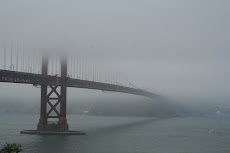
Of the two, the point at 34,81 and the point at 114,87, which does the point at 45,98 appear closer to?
the point at 34,81

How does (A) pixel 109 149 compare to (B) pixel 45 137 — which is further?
(B) pixel 45 137

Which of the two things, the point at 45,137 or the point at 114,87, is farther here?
the point at 114,87

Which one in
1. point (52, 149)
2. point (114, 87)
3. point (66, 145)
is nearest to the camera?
point (52, 149)

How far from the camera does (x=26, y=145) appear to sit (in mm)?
36062

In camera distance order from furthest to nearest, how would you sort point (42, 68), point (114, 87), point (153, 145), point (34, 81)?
point (114, 87), point (42, 68), point (34, 81), point (153, 145)

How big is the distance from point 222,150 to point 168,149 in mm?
5612

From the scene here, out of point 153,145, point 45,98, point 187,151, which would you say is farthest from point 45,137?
point 187,151

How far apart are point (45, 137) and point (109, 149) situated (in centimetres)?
1102

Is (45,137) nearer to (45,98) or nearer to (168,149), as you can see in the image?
(45,98)

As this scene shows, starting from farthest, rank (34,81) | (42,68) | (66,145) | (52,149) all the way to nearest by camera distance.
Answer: (42,68) → (34,81) → (66,145) → (52,149)

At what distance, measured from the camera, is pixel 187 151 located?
35688mm

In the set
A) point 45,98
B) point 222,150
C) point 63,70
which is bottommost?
point 222,150

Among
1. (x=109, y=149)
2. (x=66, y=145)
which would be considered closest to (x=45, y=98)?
(x=66, y=145)

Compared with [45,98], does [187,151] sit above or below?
below
